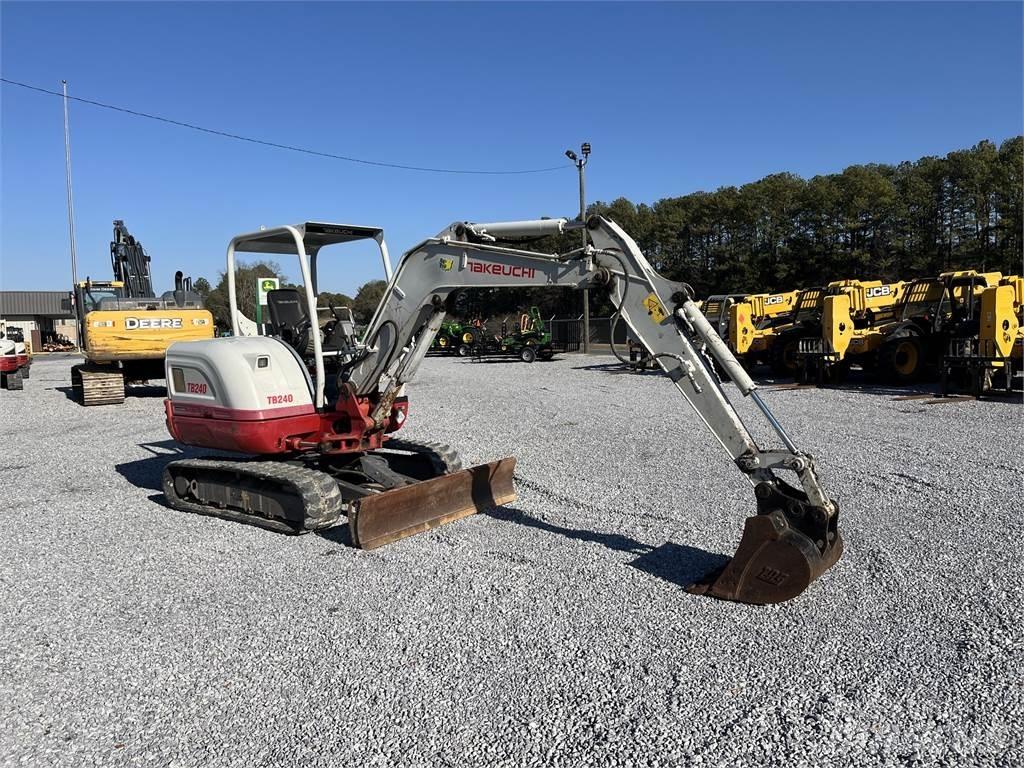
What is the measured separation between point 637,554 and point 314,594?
2232mm

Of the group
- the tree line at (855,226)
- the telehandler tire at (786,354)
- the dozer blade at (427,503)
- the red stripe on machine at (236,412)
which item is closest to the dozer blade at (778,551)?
the dozer blade at (427,503)

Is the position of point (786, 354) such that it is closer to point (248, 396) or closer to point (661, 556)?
point (661, 556)

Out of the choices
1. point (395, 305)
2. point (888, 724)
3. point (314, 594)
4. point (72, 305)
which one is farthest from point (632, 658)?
point (72, 305)

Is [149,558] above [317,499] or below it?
below

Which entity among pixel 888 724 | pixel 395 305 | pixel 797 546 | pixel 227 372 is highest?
pixel 395 305

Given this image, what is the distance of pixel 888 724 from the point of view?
10.4 feet

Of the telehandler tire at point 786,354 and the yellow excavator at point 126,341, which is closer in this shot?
the yellow excavator at point 126,341

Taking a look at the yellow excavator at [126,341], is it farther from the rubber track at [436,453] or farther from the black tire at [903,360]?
the black tire at [903,360]

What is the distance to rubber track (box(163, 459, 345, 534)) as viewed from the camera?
5.82 meters

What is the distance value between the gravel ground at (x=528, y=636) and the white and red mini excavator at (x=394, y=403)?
0.27 metres

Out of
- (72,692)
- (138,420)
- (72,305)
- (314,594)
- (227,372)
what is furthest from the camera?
(72,305)

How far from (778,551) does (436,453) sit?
358cm

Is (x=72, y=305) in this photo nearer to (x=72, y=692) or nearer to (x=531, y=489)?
(x=531, y=489)

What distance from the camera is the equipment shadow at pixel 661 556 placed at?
4996mm
